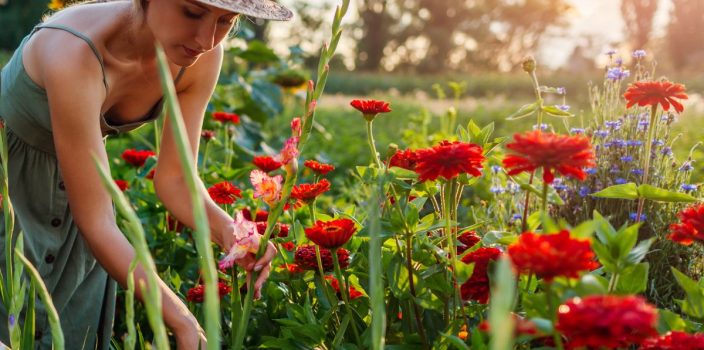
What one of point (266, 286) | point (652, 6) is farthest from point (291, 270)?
point (652, 6)

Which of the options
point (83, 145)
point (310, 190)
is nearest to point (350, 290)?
point (310, 190)

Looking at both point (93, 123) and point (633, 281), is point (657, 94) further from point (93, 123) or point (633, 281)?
point (93, 123)

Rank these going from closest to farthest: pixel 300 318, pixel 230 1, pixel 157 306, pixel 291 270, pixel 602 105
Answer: pixel 157 306 < pixel 230 1 < pixel 300 318 < pixel 291 270 < pixel 602 105

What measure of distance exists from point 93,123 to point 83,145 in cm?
5

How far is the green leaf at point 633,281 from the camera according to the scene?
3.35 feet

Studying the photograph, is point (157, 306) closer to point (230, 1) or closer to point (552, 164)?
point (552, 164)

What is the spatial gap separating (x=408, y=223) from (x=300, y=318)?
30cm

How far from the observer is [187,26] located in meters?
1.35

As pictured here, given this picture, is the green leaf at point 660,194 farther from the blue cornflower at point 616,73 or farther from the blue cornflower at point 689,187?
the blue cornflower at point 616,73

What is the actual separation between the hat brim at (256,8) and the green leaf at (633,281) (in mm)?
692

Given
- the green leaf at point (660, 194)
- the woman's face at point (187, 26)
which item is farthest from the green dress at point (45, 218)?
the green leaf at point (660, 194)

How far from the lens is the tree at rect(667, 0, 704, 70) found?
86.8ft

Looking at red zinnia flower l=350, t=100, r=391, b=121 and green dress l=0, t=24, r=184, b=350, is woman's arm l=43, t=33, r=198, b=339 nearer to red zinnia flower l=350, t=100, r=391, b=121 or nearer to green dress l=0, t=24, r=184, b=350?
green dress l=0, t=24, r=184, b=350

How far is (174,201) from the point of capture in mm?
1747
